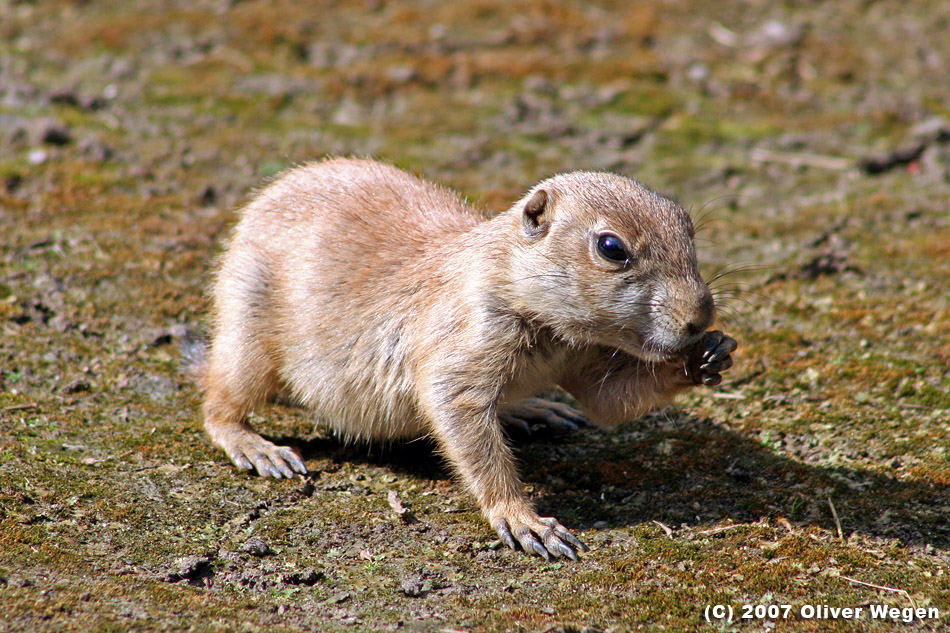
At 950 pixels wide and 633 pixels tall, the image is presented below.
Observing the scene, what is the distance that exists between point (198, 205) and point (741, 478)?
4.90 metres

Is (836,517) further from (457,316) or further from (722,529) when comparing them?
(457,316)

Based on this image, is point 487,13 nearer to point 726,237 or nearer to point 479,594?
point 726,237

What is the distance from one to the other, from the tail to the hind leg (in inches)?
7.7

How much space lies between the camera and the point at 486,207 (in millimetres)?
6934

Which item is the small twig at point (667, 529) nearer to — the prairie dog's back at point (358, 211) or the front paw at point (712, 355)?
the front paw at point (712, 355)

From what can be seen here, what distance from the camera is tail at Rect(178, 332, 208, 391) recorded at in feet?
18.9

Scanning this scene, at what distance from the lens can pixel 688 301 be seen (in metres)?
4.31

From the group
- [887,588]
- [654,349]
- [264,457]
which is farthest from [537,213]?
[887,588]

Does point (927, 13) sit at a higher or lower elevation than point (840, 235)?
higher

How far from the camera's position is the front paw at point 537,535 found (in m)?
4.35

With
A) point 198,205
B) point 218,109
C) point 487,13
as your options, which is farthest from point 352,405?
point 487,13

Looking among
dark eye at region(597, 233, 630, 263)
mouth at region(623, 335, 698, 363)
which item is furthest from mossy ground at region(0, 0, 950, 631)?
dark eye at region(597, 233, 630, 263)

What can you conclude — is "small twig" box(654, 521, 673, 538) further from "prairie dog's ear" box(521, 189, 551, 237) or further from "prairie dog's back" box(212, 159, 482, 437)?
"prairie dog's ear" box(521, 189, 551, 237)

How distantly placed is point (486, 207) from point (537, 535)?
9.97ft
